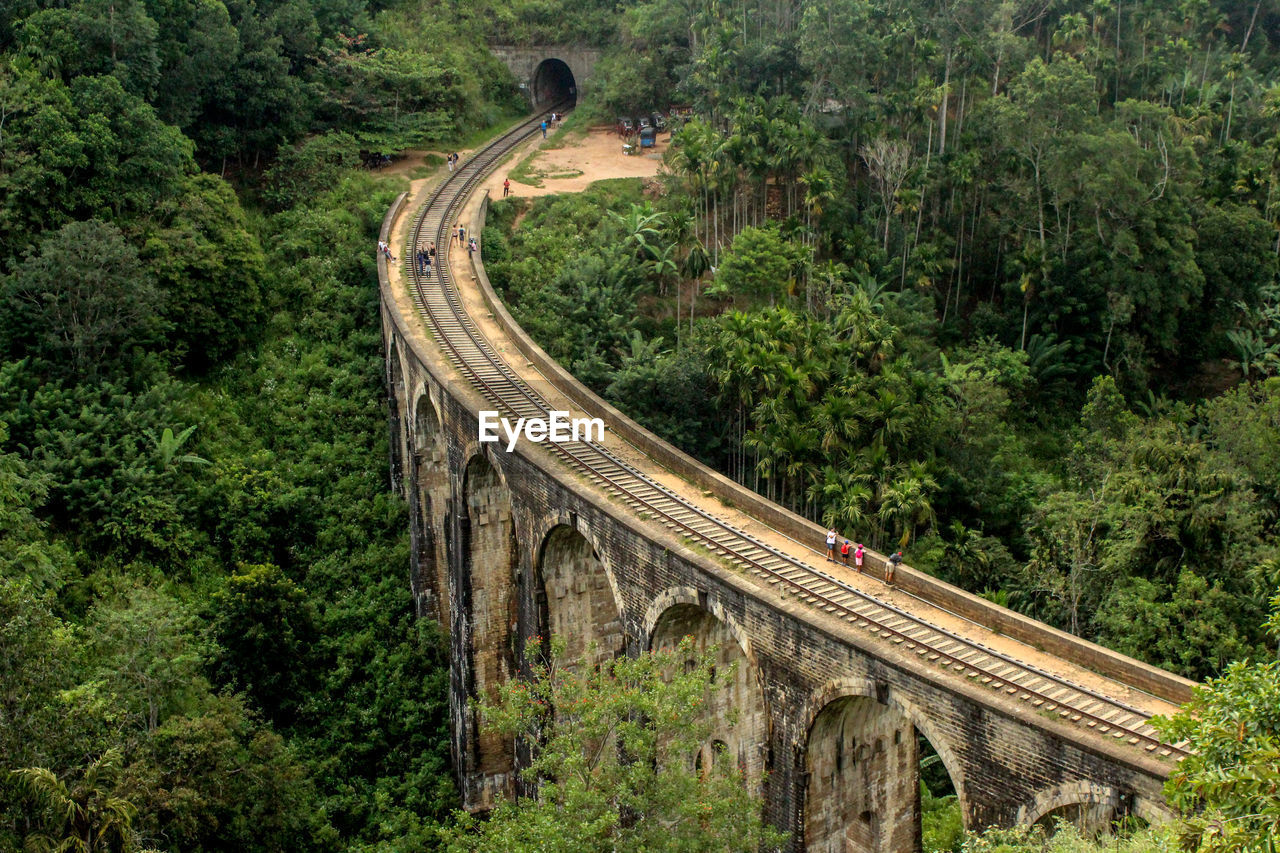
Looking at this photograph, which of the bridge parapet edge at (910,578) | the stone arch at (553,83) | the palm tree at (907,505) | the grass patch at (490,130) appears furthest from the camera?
the stone arch at (553,83)

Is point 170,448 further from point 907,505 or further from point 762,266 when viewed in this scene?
point 907,505

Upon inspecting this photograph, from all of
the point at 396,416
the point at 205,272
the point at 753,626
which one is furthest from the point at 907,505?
the point at 205,272

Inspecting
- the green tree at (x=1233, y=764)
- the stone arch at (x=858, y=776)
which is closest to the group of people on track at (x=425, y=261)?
the stone arch at (x=858, y=776)

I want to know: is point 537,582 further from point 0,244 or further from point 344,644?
point 0,244

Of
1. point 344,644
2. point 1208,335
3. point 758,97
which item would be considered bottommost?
point 344,644

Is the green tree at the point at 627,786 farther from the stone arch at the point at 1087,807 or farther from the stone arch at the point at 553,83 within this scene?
the stone arch at the point at 553,83

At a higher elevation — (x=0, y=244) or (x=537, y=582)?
(x=0, y=244)

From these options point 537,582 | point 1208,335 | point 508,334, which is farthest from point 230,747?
point 1208,335
